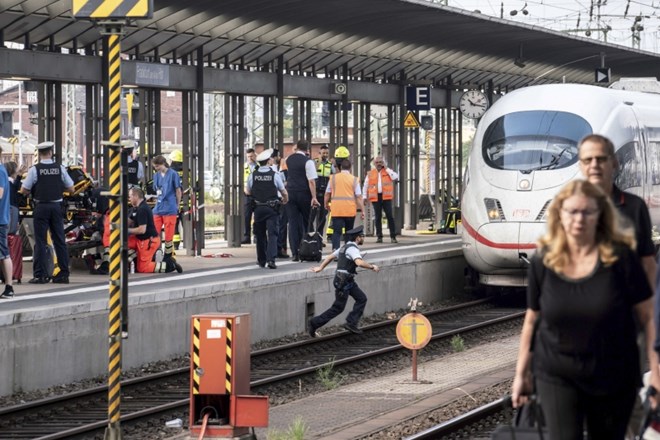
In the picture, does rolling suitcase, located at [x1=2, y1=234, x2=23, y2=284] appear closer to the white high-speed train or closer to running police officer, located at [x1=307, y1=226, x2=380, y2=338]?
running police officer, located at [x1=307, y1=226, x2=380, y2=338]

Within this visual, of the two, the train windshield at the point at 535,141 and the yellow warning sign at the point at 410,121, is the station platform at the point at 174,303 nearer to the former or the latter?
the train windshield at the point at 535,141

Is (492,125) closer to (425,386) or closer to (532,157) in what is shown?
(532,157)

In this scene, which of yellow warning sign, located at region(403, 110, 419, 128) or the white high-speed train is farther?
yellow warning sign, located at region(403, 110, 419, 128)

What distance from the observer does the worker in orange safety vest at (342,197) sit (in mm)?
24562

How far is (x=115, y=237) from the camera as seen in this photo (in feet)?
36.6

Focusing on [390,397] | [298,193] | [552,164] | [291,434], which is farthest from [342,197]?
[291,434]

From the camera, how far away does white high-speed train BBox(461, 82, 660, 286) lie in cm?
2234

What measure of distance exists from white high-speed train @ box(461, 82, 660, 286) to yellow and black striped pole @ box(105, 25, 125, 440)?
11.5 meters

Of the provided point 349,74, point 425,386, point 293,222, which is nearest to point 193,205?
point 293,222

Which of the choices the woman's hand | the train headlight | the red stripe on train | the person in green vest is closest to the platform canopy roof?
the person in green vest

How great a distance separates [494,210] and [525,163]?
0.79 m

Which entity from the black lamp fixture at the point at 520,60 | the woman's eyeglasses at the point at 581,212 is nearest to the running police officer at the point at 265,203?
the black lamp fixture at the point at 520,60

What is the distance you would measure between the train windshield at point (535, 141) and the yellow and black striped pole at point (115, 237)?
12.1 m

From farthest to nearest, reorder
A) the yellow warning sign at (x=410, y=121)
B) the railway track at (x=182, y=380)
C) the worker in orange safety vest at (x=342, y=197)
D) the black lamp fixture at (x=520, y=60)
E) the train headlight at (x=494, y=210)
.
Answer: the black lamp fixture at (x=520, y=60)
the yellow warning sign at (x=410, y=121)
the worker in orange safety vest at (x=342, y=197)
the train headlight at (x=494, y=210)
the railway track at (x=182, y=380)
